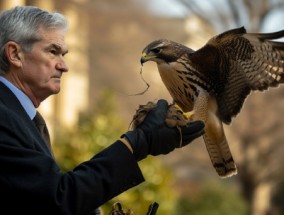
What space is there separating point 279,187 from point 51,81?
17.1m

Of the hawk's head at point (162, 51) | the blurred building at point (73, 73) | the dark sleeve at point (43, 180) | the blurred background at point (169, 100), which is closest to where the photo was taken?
the dark sleeve at point (43, 180)

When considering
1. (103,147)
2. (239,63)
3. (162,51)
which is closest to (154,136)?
(162,51)

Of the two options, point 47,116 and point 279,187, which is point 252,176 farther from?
point 47,116

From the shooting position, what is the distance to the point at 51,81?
250 cm

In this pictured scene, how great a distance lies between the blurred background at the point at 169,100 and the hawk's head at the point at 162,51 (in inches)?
222

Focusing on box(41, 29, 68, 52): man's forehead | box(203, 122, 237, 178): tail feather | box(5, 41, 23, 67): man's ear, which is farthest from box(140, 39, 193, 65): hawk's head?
box(5, 41, 23, 67): man's ear

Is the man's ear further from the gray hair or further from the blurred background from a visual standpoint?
the blurred background

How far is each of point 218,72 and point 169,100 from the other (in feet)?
35.9

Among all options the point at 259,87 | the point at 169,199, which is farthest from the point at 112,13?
the point at 259,87

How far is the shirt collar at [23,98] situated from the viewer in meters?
2.48

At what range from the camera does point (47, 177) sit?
2.24m

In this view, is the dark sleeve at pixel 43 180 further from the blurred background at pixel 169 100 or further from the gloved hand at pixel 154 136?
the blurred background at pixel 169 100

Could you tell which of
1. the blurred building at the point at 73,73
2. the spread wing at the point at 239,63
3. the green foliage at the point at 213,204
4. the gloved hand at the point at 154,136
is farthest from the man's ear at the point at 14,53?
the blurred building at the point at 73,73

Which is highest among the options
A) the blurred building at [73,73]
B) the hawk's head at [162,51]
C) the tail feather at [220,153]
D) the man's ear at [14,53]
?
the blurred building at [73,73]
